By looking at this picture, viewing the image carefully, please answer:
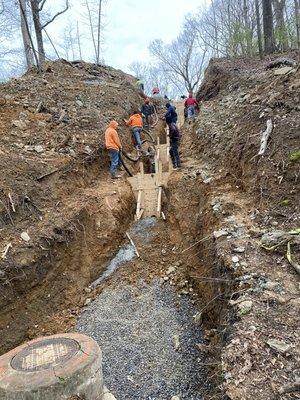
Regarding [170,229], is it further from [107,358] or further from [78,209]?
[107,358]

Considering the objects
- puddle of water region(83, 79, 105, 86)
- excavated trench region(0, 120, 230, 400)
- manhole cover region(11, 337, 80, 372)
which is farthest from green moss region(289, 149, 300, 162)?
puddle of water region(83, 79, 105, 86)

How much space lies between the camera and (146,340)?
6809 millimetres

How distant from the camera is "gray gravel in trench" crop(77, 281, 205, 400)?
19.1 feet

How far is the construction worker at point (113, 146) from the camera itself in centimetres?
1122

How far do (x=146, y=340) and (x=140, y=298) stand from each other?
4.39ft

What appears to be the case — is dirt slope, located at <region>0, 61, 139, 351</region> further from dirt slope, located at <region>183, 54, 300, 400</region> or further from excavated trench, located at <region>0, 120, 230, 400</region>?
dirt slope, located at <region>183, 54, 300, 400</region>

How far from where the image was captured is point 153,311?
7.59 meters

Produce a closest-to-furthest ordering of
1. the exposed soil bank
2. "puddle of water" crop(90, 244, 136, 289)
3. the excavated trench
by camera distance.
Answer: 1. the excavated trench
2. the exposed soil bank
3. "puddle of water" crop(90, 244, 136, 289)

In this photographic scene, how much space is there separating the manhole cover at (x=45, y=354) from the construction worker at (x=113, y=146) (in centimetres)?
680

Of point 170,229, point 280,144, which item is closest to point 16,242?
point 170,229

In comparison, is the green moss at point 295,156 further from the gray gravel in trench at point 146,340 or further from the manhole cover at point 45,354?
the manhole cover at point 45,354

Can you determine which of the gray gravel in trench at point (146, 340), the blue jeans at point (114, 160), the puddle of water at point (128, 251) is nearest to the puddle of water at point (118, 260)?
the puddle of water at point (128, 251)

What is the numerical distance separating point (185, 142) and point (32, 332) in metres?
9.74

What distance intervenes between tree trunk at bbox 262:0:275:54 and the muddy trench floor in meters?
10.4
